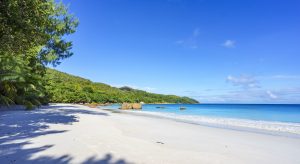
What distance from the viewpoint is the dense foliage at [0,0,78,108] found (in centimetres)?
1020

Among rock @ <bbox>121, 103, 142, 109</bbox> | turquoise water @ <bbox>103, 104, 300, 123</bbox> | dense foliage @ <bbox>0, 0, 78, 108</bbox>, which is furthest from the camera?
rock @ <bbox>121, 103, 142, 109</bbox>

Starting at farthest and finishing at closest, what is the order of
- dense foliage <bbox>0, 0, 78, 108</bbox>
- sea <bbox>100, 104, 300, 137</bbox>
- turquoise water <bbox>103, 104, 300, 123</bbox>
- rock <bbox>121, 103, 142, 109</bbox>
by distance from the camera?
rock <bbox>121, 103, 142, 109</bbox> → turquoise water <bbox>103, 104, 300, 123</bbox> → sea <bbox>100, 104, 300, 137</bbox> → dense foliage <bbox>0, 0, 78, 108</bbox>

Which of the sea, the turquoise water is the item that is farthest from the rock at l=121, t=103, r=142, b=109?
the sea

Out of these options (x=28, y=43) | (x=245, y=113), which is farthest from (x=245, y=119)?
(x=28, y=43)

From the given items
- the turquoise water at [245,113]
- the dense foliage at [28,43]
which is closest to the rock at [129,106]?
the turquoise water at [245,113]

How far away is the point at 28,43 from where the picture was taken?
11820 mm

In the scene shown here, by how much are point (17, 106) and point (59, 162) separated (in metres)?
26.6

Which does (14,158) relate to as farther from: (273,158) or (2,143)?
(273,158)

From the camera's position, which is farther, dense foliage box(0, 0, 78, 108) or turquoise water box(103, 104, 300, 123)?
turquoise water box(103, 104, 300, 123)

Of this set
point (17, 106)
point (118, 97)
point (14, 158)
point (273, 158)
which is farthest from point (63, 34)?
point (118, 97)

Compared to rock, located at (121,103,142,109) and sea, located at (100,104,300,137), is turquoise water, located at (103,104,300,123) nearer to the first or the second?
sea, located at (100,104,300,137)

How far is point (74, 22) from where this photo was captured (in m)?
23.0

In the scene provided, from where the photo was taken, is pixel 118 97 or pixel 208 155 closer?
pixel 208 155

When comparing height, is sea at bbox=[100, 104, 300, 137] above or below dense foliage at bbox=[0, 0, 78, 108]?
below
